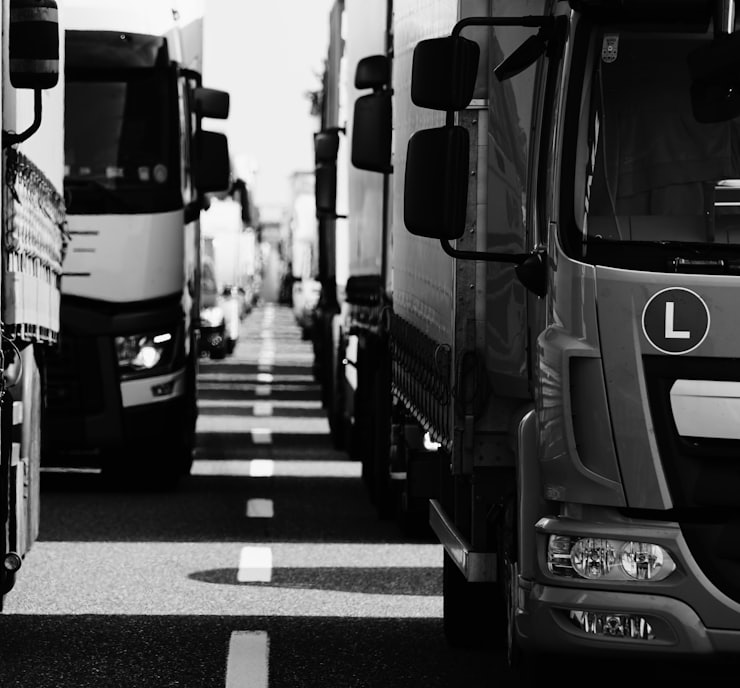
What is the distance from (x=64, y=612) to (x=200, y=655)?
1.29 metres

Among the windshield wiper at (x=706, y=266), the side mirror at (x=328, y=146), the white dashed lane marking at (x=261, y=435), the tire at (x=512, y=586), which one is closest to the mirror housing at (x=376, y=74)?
the side mirror at (x=328, y=146)

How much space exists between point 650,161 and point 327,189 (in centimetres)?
1130

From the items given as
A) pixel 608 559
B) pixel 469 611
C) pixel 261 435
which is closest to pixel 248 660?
pixel 469 611

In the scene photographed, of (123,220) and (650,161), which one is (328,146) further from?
(650,161)

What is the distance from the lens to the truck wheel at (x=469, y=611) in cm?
804

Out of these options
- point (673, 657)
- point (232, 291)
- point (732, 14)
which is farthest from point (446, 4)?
point (232, 291)

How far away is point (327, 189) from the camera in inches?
677

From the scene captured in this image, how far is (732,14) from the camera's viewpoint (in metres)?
6.05

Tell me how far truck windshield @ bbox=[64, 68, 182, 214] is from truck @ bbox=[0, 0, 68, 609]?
14.1 feet

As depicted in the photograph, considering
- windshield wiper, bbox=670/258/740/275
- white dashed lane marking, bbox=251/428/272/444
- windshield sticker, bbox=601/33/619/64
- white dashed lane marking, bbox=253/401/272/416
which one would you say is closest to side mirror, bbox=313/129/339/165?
white dashed lane marking, bbox=251/428/272/444

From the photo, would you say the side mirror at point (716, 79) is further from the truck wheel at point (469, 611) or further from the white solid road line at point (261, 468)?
the white solid road line at point (261, 468)

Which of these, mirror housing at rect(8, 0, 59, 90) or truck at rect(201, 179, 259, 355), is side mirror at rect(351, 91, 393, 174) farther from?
truck at rect(201, 179, 259, 355)

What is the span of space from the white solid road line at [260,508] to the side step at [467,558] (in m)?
5.69

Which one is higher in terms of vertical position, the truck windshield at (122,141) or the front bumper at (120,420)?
the truck windshield at (122,141)
